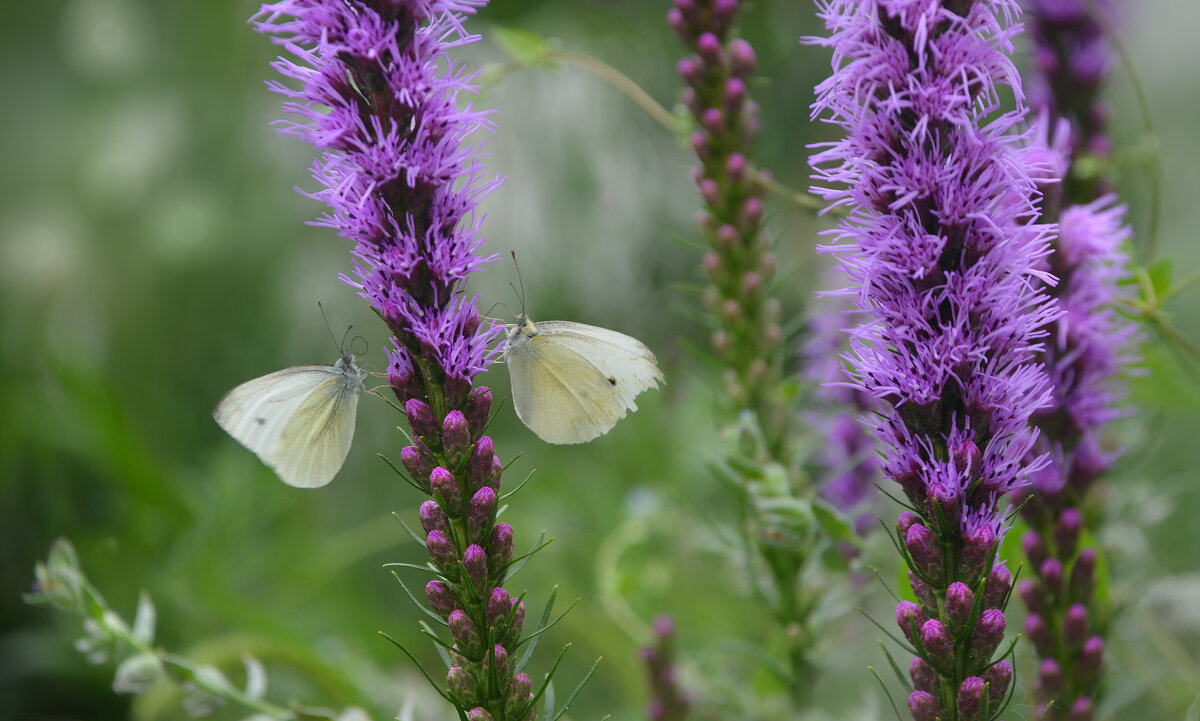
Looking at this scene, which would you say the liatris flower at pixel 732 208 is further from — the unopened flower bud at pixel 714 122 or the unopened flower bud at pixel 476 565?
the unopened flower bud at pixel 476 565

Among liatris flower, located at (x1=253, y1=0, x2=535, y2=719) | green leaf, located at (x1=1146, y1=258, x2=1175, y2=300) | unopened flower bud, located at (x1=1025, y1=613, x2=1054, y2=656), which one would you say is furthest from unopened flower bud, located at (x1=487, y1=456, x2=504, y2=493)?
green leaf, located at (x1=1146, y1=258, x2=1175, y2=300)

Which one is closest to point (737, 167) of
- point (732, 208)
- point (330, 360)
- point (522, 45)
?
point (732, 208)

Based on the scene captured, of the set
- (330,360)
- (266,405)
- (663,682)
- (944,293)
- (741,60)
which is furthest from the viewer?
(330,360)

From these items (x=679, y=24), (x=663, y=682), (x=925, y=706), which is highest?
(x=679, y=24)

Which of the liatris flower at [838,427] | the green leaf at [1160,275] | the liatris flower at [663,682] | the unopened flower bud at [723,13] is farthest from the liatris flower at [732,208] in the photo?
the green leaf at [1160,275]

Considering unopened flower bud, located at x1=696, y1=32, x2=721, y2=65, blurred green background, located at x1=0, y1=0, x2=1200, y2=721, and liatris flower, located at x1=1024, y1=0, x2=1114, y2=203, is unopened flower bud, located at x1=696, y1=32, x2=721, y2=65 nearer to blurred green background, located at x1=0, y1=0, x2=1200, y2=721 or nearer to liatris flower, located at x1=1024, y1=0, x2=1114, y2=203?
blurred green background, located at x1=0, y1=0, x2=1200, y2=721

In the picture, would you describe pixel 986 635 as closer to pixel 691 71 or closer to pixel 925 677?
pixel 925 677
